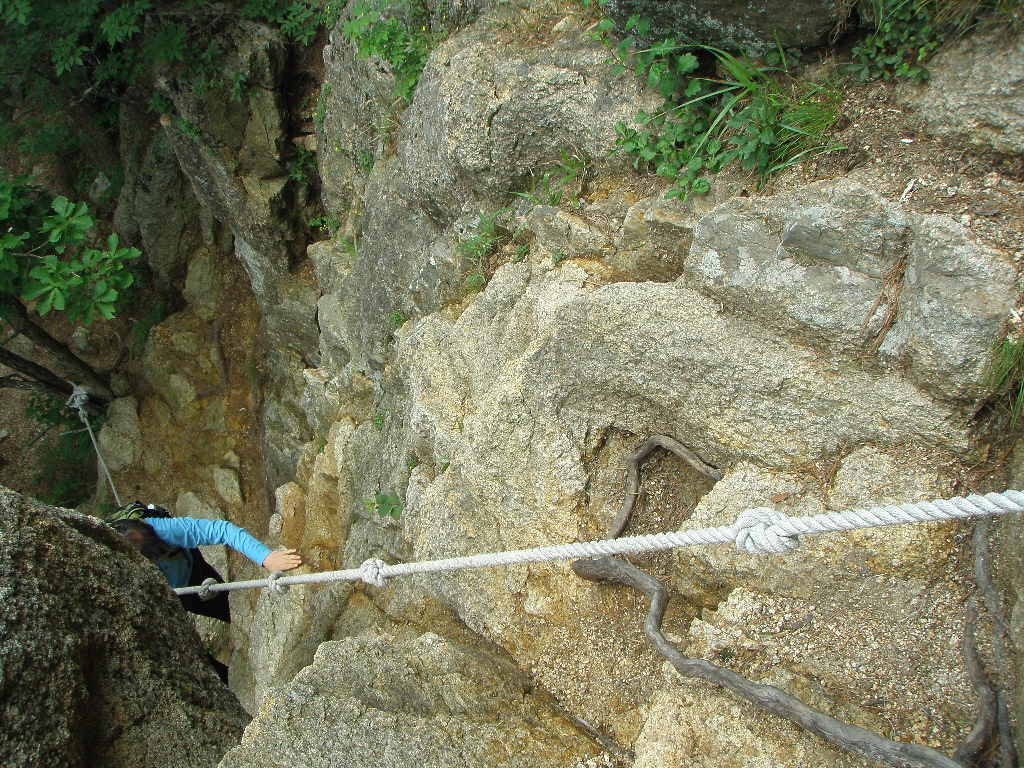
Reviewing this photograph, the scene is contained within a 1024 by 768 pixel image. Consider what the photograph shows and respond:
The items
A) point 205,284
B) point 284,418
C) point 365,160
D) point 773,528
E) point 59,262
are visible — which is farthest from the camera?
point 205,284

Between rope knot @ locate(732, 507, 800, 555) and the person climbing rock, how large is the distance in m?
3.07

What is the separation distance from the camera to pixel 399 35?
5.55m

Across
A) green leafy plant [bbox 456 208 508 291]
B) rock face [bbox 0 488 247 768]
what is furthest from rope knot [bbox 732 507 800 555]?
green leafy plant [bbox 456 208 508 291]

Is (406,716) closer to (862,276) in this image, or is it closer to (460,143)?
(862,276)

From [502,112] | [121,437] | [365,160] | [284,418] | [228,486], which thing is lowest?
[228,486]

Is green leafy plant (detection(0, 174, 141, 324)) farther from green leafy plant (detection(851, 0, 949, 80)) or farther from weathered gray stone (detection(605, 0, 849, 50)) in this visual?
green leafy plant (detection(851, 0, 949, 80))

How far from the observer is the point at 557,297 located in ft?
12.8

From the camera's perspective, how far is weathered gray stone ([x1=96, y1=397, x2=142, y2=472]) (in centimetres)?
1046

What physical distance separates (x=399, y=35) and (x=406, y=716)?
4.95 m

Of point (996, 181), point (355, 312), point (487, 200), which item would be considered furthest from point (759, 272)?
point (355, 312)

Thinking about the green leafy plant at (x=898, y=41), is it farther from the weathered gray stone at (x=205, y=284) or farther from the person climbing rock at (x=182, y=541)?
the weathered gray stone at (x=205, y=284)

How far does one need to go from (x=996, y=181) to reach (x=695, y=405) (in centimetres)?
151

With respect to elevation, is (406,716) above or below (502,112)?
below

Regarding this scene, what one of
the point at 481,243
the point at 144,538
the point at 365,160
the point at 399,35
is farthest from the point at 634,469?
the point at 365,160
